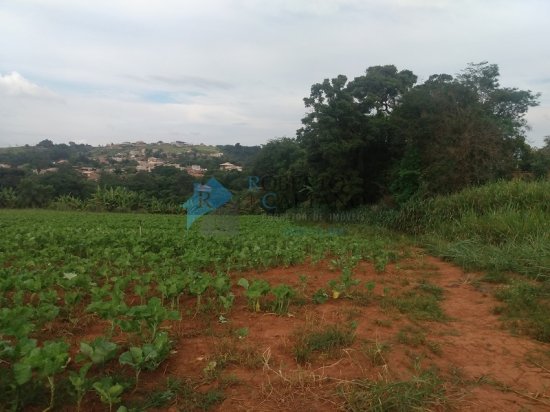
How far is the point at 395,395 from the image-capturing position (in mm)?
2551

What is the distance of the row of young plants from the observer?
2.46 meters

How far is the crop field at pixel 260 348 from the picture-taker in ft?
8.27

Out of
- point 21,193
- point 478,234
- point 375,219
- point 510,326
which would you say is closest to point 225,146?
point 21,193

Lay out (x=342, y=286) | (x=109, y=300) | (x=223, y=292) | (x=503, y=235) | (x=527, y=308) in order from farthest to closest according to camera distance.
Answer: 1. (x=503, y=235)
2. (x=342, y=286)
3. (x=527, y=308)
4. (x=223, y=292)
5. (x=109, y=300)

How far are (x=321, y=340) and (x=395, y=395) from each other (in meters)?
0.90

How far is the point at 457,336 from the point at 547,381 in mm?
889

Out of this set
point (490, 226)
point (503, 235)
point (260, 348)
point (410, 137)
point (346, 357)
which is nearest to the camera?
point (346, 357)

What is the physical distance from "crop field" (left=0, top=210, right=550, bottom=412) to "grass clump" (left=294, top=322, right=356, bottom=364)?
0.01 metres

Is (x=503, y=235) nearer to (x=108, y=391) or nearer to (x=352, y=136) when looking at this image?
(x=108, y=391)

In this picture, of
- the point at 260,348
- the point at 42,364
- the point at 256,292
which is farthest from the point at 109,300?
the point at 42,364

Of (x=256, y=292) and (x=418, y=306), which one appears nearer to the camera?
(x=256, y=292)

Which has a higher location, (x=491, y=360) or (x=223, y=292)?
(x=223, y=292)
